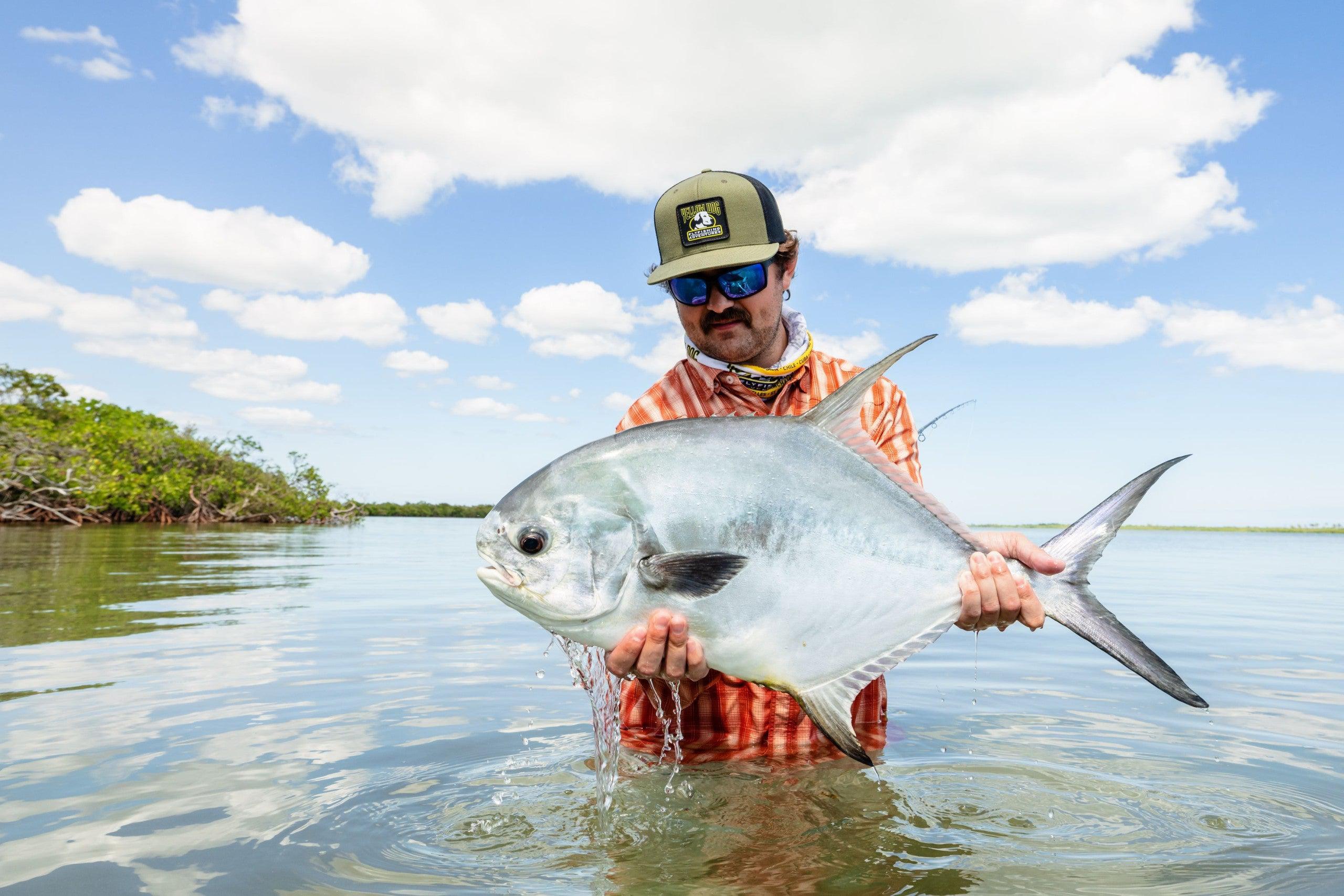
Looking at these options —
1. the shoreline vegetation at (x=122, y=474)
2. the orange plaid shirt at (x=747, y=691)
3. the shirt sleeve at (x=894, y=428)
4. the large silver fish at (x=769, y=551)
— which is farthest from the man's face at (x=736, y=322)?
the shoreline vegetation at (x=122, y=474)

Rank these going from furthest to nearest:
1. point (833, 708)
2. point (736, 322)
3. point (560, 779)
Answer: point (560, 779) < point (736, 322) < point (833, 708)

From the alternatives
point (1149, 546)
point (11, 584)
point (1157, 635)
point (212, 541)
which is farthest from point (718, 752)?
point (1149, 546)

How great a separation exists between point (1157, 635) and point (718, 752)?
23.4 ft

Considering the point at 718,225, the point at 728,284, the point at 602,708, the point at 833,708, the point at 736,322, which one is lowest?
the point at 602,708

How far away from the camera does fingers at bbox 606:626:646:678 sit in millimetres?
2646

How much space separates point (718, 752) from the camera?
12.5 ft

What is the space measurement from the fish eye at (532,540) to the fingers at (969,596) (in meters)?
1.28

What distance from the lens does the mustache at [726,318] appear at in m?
3.72

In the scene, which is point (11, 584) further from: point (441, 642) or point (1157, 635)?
point (1157, 635)

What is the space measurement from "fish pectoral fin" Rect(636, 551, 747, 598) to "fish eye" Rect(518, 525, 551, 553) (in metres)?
0.29

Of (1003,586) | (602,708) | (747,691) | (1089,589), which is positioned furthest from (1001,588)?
(602,708)

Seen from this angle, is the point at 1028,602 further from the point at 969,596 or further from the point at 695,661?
the point at 695,661

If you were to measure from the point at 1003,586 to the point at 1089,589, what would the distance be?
242 millimetres

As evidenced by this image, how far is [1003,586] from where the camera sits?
2711 millimetres
